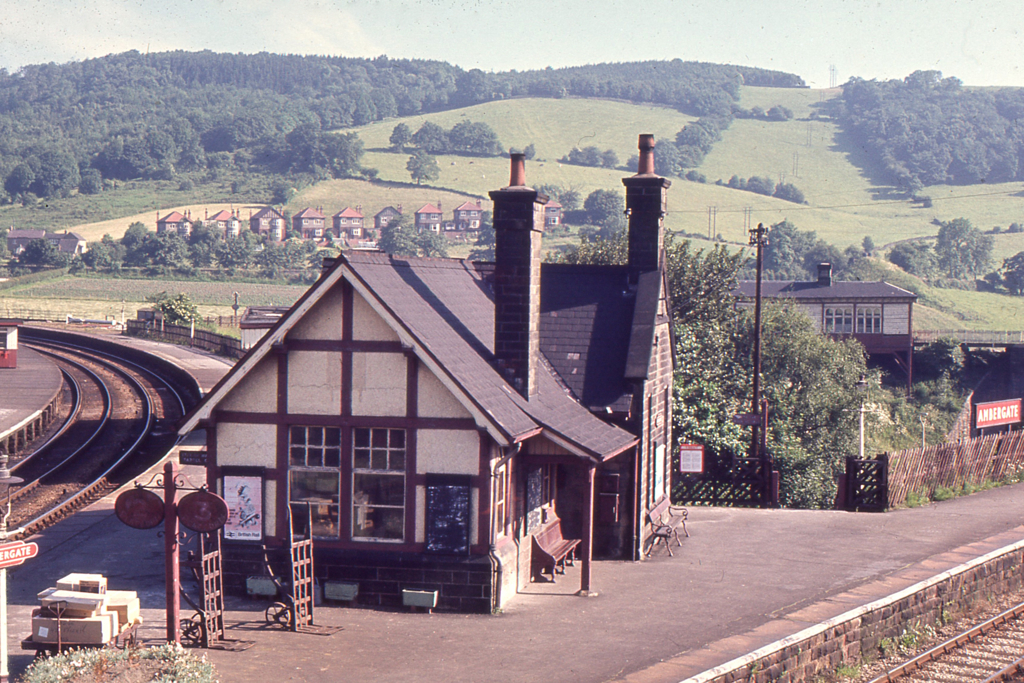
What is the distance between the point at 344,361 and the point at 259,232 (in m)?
151

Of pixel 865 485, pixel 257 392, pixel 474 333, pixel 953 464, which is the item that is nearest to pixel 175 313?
pixel 953 464

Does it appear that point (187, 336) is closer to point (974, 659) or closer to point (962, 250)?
point (974, 659)

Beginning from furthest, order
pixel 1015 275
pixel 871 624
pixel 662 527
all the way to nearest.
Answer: pixel 1015 275 → pixel 662 527 → pixel 871 624

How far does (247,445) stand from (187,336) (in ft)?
185

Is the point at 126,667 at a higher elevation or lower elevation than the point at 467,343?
lower

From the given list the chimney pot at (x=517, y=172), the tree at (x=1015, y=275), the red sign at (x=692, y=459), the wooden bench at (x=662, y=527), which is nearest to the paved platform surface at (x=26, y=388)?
the red sign at (x=692, y=459)

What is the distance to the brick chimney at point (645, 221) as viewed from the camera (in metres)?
21.4

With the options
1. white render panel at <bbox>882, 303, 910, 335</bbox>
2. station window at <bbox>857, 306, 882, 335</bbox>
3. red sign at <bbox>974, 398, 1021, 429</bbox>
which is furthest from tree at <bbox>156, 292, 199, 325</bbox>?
red sign at <bbox>974, 398, 1021, 429</bbox>

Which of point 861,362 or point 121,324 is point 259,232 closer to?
point 121,324

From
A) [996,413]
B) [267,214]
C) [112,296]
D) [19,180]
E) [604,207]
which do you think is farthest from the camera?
[19,180]

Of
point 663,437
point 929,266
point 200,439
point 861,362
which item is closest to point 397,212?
point 929,266

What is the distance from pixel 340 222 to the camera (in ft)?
524

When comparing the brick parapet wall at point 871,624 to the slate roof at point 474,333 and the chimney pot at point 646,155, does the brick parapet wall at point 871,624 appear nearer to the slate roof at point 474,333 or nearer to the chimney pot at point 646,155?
the slate roof at point 474,333

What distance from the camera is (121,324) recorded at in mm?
84812
